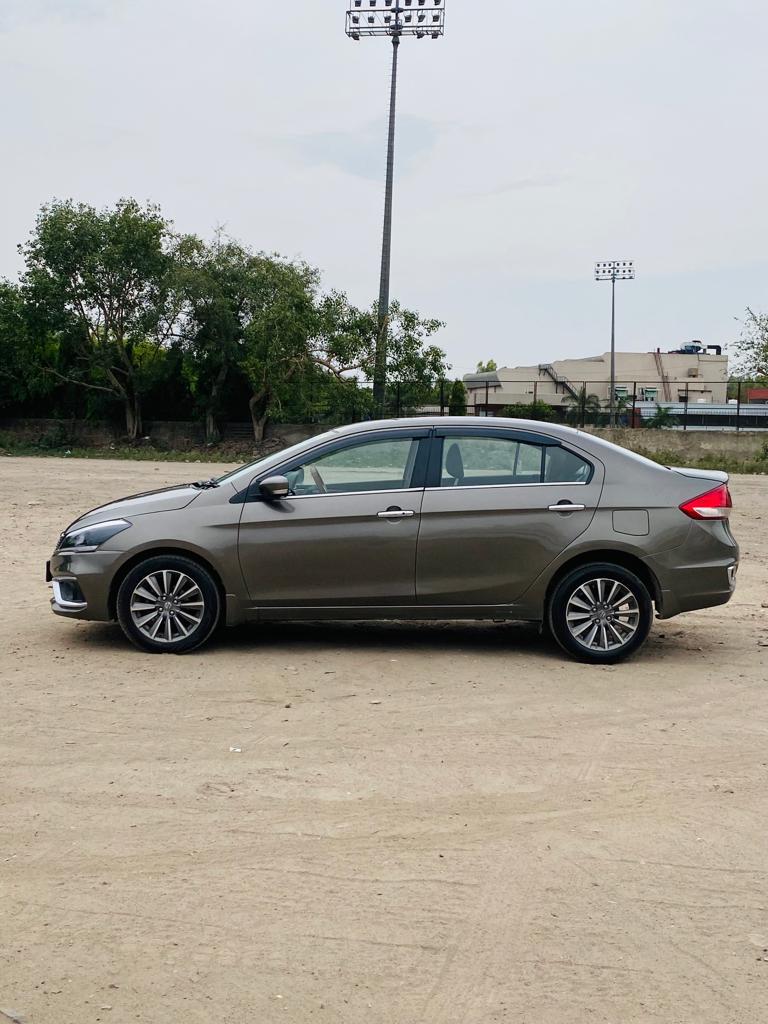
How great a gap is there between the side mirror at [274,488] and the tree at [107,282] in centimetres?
3149

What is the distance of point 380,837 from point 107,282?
36.9m

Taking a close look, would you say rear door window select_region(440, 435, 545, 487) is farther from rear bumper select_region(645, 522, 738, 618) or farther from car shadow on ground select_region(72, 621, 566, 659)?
car shadow on ground select_region(72, 621, 566, 659)

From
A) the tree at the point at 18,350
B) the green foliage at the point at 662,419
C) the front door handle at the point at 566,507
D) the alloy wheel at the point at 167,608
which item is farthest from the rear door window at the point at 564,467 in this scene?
the tree at the point at 18,350

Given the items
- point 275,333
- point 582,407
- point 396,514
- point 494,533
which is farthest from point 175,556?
point 582,407

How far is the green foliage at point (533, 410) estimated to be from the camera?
38.8 meters

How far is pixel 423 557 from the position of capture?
8.13m

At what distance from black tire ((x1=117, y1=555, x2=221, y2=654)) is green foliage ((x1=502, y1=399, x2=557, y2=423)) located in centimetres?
3086

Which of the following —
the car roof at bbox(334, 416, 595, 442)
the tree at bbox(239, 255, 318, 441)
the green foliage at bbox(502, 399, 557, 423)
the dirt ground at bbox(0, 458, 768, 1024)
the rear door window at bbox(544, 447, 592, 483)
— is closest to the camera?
the dirt ground at bbox(0, 458, 768, 1024)

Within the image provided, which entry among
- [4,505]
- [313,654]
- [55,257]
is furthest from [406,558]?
[55,257]

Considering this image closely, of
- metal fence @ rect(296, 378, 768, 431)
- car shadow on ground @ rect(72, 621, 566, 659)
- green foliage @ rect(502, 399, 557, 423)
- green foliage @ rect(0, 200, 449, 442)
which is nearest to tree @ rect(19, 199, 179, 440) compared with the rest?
Answer: green foliage @ rect(0, 200, 449, 442)

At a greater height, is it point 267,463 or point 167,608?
point 267,463

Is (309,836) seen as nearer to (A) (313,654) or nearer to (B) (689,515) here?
(A) (313,654)

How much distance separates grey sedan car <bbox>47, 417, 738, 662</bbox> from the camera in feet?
26.7

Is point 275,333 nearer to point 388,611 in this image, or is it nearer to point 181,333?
point 181,333
